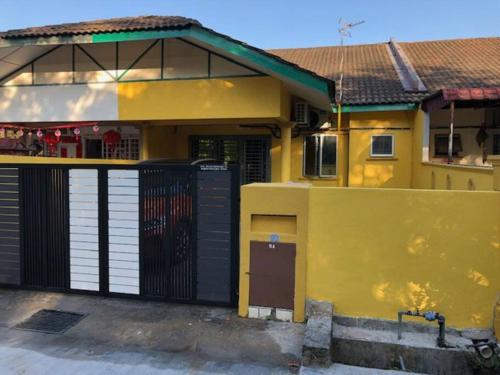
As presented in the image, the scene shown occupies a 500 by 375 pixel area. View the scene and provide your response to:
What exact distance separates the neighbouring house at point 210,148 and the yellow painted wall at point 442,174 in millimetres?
50

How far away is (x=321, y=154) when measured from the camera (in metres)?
12.1

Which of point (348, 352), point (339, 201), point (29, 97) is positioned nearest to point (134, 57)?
point (29, 97)

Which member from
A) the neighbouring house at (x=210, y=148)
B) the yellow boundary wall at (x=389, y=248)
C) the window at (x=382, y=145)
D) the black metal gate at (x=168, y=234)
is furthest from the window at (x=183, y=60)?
the yellow boundary wall at (x=389, y=248)

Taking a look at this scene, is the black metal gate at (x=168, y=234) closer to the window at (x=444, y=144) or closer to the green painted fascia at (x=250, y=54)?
the green painted fascia at (x=250, y=54)

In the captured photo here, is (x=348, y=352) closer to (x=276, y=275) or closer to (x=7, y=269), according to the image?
(x=276, y=275)

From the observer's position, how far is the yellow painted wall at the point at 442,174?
18.0 feet

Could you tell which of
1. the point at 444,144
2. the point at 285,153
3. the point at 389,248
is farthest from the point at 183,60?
the point at 444,144

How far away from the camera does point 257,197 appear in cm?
512

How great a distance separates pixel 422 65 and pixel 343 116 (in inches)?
167

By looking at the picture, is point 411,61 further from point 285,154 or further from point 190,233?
point 190,233

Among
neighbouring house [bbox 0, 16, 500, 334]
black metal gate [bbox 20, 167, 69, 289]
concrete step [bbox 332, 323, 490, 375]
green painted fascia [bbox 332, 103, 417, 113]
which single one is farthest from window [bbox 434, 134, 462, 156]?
black metal gate [bbox 20, 167, 69, 289]

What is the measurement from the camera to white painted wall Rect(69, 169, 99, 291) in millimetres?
5727

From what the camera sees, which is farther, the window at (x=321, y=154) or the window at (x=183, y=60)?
the window at (x=321, y=154)

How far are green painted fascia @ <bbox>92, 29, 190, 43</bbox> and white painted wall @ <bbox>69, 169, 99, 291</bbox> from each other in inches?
158
